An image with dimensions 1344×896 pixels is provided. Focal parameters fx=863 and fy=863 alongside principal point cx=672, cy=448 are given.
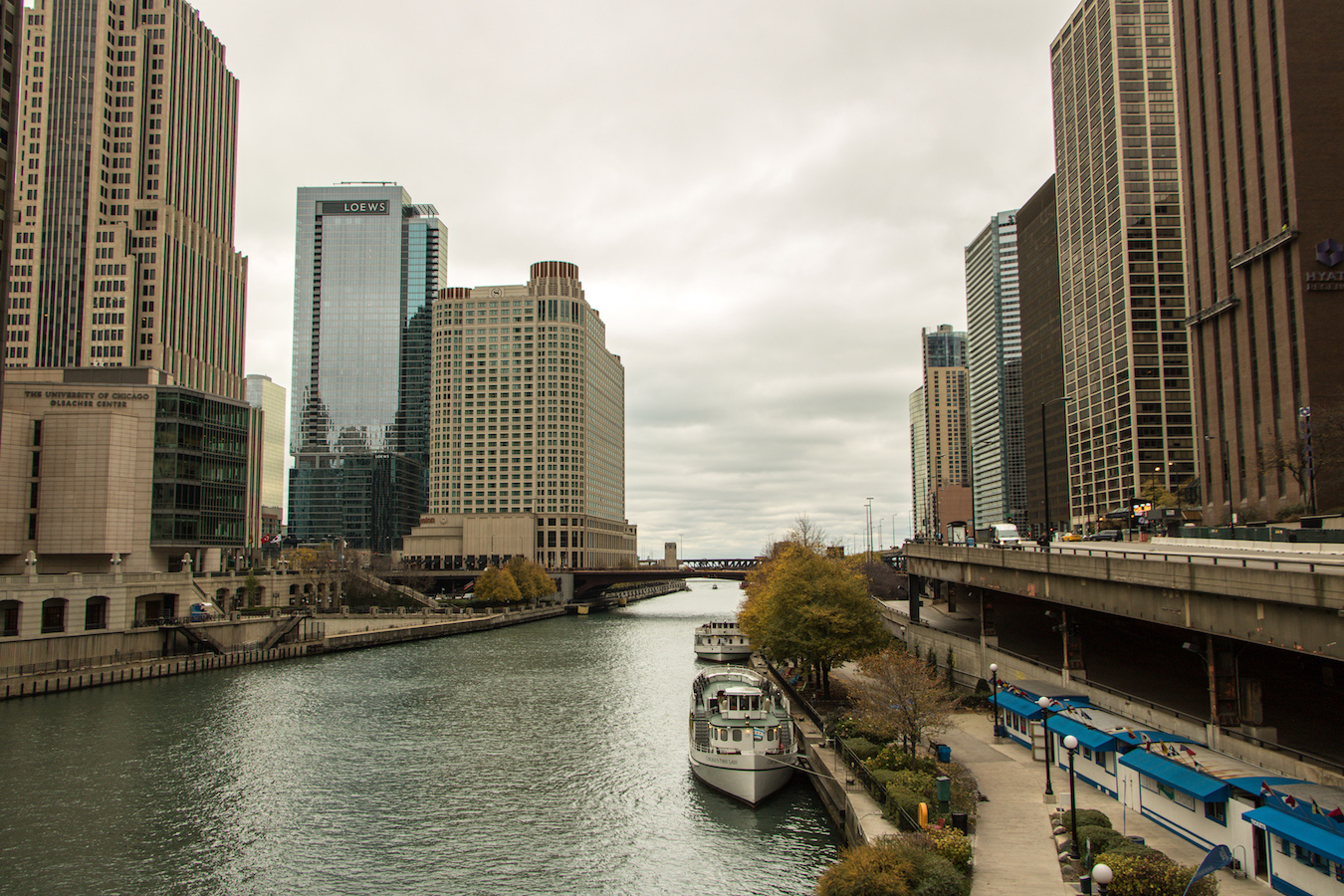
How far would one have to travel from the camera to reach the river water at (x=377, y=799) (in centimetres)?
3184

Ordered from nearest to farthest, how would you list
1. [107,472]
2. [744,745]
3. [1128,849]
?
1. [1128,849]
2. [744,745]
3. [107,472]

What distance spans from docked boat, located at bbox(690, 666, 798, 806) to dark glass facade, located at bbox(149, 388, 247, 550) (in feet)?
290

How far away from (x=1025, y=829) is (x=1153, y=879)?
7823 millimetres

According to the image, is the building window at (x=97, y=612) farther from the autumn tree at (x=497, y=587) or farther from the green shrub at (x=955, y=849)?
the green shrub at (x=955, y=849)

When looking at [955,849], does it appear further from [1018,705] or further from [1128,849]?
[1018,705]

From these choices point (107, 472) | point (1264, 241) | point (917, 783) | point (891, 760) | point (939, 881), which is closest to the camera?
Answer: point (939, 881)

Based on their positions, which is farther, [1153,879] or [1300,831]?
[1300,831]

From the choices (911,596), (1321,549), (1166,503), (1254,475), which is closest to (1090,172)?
(1166,503)

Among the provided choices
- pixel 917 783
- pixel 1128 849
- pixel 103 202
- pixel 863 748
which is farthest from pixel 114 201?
pixel 1128 849

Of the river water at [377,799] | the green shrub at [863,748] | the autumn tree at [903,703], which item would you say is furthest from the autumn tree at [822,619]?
the green shrub at [863,748]

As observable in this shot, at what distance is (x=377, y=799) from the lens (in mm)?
41469

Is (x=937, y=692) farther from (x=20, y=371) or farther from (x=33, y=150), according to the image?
(x=33, y=150)

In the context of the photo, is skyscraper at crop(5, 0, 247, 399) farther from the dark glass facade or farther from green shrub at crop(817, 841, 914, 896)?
green shrub at crop(817, 841, 914, 896)

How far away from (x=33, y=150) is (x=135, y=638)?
143 meters
